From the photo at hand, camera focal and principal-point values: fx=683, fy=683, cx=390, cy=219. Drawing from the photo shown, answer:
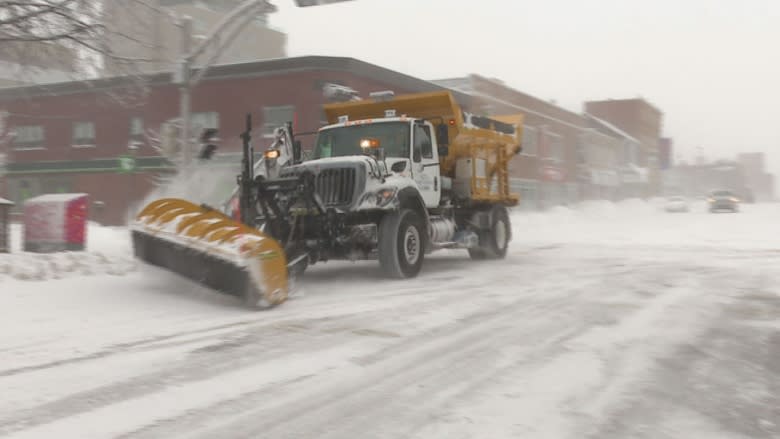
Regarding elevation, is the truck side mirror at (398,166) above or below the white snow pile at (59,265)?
above

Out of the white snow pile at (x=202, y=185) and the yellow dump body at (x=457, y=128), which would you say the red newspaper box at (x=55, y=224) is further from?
the yellow dump body at (x=457, y=128)

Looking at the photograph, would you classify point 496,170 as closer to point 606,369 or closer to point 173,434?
point 606,369

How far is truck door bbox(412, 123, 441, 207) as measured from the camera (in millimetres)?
10820

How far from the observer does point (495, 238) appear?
44.4 feet

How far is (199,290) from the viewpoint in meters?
7.99

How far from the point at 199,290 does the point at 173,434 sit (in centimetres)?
479

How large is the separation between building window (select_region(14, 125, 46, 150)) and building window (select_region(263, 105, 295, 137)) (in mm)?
15877

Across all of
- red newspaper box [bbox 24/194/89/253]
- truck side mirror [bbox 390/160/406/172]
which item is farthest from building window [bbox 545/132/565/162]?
red newspaper box [bbox 24/194/89/253]

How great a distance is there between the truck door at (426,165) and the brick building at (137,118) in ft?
60.6

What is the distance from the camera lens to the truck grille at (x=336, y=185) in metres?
9.58

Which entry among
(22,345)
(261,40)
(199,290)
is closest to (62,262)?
(199,290)

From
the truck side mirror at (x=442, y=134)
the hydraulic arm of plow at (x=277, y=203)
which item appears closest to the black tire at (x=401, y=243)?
the hydraulic arm of plow at (x=277, y=203)

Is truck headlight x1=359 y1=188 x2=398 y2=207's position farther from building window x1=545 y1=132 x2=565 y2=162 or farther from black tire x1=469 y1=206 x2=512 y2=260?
building window x1=545 y1=132 x2=565 y2=162

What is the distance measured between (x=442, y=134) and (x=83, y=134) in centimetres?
3162
